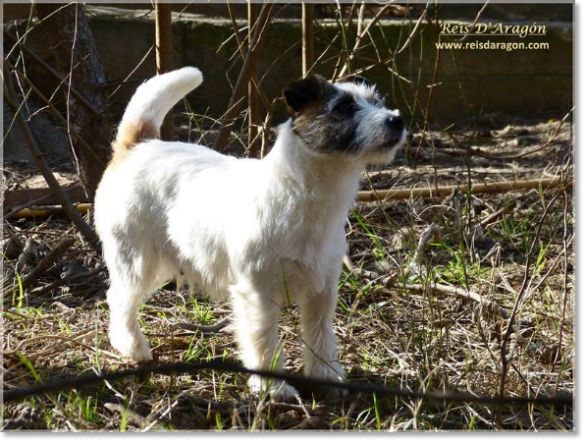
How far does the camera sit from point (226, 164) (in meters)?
3.91

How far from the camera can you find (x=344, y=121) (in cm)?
344

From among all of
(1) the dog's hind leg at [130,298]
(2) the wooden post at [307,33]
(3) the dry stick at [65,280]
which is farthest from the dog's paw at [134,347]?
(2) the wooden post at [307,33]

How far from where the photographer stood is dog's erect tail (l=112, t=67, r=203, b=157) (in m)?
4.18

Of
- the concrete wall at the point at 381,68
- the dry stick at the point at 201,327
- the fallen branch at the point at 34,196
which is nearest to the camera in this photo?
the dry stick at the point at 201,327

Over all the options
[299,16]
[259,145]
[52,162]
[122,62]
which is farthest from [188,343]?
[299,16]

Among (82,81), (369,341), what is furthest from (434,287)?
(82,81)

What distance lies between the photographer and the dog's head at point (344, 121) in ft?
11.0

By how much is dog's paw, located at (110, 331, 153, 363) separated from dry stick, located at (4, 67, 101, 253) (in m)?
1.17

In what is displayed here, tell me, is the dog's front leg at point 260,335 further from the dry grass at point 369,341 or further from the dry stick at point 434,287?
the dry stick at point 434,287

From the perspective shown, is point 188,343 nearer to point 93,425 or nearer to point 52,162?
point 93,425

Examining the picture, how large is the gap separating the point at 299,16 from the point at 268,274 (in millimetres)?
5694

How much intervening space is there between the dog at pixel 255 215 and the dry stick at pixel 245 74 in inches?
28.2

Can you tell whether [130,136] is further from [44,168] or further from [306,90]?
[306,90]

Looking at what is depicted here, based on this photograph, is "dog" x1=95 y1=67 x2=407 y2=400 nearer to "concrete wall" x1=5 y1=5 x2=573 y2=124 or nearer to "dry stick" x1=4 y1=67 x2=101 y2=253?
"dry stick" x1=4 y1=67 x2=101 y2=253
